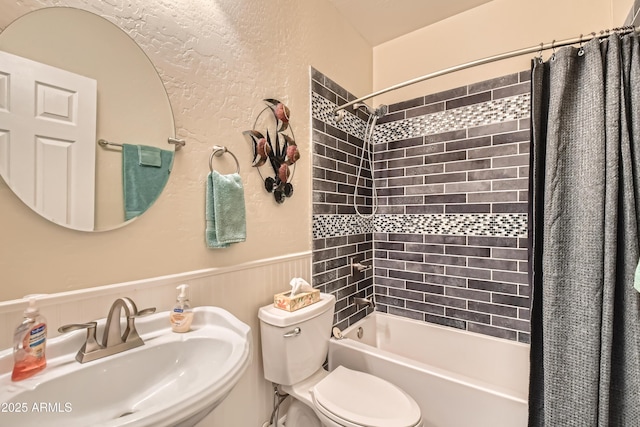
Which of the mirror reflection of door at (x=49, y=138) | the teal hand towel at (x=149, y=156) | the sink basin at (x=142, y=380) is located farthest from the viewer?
the teal hand towel at (x=149, y=156)

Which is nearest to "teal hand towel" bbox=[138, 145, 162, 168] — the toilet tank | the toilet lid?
the toilet tank

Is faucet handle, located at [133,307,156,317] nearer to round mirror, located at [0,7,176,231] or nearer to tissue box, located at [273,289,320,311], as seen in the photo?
round mirror, located at [0,7,176,231]

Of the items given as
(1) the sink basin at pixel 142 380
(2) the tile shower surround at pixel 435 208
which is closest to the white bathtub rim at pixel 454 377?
(2) the tile shower surround at pixel 435 208

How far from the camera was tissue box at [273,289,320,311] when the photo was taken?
1.33 meters

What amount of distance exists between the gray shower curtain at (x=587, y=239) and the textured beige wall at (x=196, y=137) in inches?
45.3

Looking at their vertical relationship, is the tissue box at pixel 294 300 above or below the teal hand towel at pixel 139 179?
below

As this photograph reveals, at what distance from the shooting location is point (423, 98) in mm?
2127

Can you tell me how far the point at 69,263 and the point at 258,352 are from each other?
90cm

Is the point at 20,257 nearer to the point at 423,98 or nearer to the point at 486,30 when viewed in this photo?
the point at 423,98

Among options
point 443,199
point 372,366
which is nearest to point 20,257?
point 372,366

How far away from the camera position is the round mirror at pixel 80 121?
76cm

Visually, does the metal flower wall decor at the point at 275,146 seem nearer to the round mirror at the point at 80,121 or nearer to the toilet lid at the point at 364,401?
the round mirror at the point at 80,121

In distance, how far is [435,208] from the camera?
206cm

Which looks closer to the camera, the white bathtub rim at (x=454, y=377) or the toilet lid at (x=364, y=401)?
the toilet lid at (x=364, y=401)
